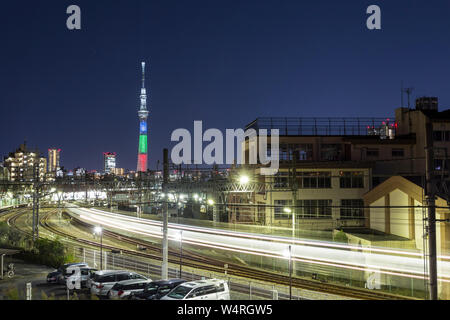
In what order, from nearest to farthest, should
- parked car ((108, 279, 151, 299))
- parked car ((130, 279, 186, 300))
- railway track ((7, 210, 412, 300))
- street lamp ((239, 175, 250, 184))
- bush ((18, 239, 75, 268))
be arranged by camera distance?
parked car ((130, 279, 186, 300)) < parked car ((108, 279, 151, 299)) < railway track ((7, 210, 412, 300)) < bush ((18, 239, 75, 268)) < street lamp ((239, 175, 250, 184))

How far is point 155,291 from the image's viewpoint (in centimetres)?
1445

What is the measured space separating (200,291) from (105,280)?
502cm

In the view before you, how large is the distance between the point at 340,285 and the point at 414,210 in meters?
6.70

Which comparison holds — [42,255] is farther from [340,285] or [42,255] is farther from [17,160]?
[17,160]

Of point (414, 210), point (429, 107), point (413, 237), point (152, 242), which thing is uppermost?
point (429, 107)

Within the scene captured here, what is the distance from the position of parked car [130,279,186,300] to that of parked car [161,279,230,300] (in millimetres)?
793

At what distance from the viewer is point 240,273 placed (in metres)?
23.3

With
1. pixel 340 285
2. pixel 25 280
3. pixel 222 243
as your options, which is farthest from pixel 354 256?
pixel 25 280

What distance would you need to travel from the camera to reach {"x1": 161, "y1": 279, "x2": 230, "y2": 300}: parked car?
12.8 m

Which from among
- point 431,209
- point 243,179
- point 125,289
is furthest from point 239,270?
point 431,209

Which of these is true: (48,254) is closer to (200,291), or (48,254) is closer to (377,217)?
(200,291)

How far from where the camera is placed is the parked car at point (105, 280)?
51.6 ft

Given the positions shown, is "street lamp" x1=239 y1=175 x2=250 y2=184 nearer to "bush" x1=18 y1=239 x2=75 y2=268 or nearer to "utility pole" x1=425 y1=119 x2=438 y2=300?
"bush" x1=18 y1=239 x2=75 y2=268

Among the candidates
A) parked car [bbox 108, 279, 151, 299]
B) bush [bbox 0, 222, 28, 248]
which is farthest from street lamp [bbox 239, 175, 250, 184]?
bush [bbox 0, 222, 28, 248]
